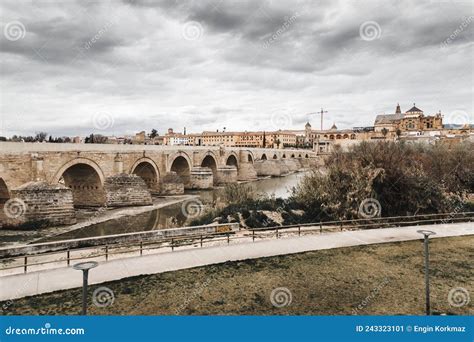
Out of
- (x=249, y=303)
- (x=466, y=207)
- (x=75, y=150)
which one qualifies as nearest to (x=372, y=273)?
(x=249, y=303)

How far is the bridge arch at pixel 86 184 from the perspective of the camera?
22781 millimetres

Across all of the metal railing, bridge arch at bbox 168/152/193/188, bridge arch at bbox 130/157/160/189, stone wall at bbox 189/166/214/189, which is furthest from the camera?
stone wall at bbox 189/166/214/189

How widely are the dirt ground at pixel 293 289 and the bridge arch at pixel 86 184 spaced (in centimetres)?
1636

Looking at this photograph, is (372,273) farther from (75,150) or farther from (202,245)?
(75,150)

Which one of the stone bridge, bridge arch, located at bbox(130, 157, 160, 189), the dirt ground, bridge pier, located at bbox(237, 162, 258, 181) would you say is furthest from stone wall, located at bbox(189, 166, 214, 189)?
the dirt ground

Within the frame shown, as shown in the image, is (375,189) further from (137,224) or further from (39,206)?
(39,206)

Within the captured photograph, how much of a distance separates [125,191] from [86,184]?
2911 millimetres

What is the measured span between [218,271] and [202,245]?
10.5 feet

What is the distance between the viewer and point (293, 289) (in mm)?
7902

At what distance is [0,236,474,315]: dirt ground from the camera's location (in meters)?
6.89

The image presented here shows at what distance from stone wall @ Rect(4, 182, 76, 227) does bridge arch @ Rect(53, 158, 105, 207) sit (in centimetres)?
476

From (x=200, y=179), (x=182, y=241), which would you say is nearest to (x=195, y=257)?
(x=182, y=241)

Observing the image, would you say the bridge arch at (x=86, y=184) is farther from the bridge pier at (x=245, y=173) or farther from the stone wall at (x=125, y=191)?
the bridge pier at (x=245, y=173)

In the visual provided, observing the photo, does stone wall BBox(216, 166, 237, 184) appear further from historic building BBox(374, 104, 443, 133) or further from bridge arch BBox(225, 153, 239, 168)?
historic building BBox(374, 104, 443, 133)
